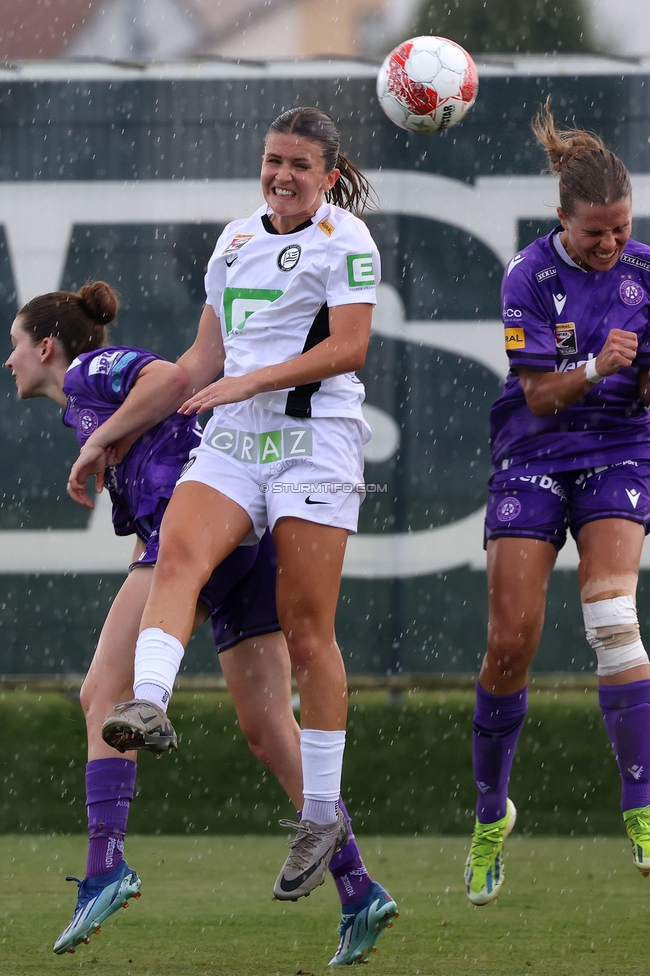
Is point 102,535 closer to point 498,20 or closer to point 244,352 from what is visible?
point 244,352

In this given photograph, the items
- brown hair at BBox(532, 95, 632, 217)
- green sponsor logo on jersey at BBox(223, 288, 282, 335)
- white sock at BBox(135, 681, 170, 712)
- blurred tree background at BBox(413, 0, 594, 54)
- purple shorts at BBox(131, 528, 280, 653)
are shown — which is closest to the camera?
white sock at BBox(135, 681, 170, 712)

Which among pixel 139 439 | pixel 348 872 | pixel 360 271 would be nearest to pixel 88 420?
pixel 139 439

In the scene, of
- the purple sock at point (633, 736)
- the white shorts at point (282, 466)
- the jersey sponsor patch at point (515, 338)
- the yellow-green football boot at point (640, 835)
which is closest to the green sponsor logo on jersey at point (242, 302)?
the white shorts at point (282, 466)

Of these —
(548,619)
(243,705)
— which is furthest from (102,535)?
(243,705)

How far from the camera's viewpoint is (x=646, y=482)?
12.6 ft

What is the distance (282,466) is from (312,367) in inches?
10.3

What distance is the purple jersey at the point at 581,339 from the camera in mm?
3799

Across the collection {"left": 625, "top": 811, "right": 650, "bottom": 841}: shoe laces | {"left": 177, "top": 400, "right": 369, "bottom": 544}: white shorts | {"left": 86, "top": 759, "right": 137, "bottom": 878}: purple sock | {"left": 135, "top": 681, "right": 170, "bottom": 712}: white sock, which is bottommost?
{"left": 86, "top": 759, "right": 137, "bottom": 878}: purple sock

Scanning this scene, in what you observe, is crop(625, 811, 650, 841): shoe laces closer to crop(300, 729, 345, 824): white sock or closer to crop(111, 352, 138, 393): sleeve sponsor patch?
crop(300, 729, 345, 824): white sock

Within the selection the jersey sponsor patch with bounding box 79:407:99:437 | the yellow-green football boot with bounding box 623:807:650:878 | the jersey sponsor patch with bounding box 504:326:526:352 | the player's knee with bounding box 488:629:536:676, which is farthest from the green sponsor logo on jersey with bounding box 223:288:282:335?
the yellow-green football boot with bounding box 623:807:650:878

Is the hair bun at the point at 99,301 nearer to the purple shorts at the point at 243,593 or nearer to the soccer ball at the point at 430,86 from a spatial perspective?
the purple shorts at the point at 243,593

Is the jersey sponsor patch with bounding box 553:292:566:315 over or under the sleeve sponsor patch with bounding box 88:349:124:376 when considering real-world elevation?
over

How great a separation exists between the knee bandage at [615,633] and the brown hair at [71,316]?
Result: 1.65 meters

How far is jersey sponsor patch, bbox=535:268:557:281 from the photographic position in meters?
3.87
